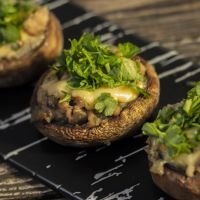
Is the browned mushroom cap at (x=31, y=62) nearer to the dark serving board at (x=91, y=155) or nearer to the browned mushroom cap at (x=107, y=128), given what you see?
the dark serving board at (x=91, y=155)

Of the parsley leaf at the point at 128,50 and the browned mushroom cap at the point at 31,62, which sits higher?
the parsley leaf at the point at 128,50

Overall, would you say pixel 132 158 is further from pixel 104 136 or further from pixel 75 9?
pixel 75 9

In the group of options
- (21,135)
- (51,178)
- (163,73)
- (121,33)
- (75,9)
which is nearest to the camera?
(51,178)

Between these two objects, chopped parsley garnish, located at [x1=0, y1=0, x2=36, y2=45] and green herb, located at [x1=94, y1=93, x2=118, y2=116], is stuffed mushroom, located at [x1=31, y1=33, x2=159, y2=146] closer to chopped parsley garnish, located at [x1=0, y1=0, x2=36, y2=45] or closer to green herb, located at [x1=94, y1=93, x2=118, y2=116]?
green herb, located at [x1=94, y1=93, x2=118, y2=116]

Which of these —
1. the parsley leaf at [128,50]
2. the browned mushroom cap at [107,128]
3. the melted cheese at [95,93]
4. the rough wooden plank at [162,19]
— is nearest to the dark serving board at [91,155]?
the browned mushroom cap at [107,128]

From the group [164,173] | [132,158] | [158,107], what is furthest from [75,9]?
[164,173]

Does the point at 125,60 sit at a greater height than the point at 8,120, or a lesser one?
greater

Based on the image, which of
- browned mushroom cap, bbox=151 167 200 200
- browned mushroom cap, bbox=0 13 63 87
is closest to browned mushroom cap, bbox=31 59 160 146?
browned mushroom cap, bbox=151 167 200 200

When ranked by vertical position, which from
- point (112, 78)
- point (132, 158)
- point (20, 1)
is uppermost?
point (20, 1)

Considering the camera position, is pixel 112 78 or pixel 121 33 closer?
pixel 112 78
